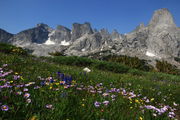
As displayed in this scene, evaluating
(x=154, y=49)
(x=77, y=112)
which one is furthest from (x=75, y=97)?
(x=154, y=49)

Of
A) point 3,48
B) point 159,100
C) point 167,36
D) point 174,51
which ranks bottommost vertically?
point 159,100

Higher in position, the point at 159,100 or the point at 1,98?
the point at 1,98

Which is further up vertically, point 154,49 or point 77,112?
point 154,49

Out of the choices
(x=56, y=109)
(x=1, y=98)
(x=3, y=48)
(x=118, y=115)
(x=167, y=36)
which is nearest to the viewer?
(x=56, y=109)

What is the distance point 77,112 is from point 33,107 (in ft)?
2.24

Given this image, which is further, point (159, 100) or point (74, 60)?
point (74, 60)

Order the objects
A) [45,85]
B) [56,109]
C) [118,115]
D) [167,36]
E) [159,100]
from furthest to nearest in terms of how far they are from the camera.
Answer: [167,36] < [159,100] < [45,85] < [118,115] < [56,109]

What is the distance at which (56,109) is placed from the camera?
225 centimetres

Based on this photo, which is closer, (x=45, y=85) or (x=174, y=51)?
(x=45, y=85)

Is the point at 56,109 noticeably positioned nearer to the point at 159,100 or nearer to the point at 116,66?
the point at 159,100

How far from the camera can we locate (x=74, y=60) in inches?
673

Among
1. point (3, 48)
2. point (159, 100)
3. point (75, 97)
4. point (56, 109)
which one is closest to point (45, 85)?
point (75, 97)

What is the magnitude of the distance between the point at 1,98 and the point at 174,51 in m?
215

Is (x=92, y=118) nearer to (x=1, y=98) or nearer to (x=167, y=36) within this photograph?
(x=1, y=98)
